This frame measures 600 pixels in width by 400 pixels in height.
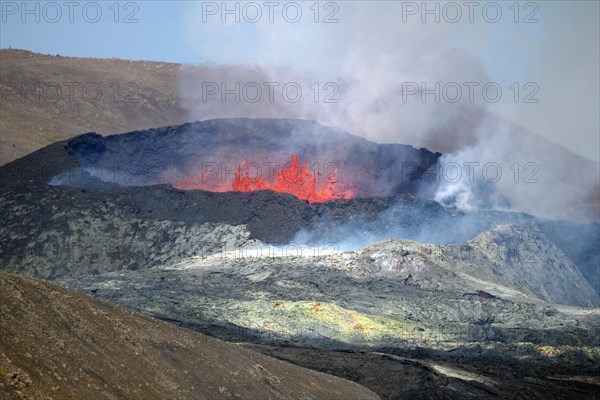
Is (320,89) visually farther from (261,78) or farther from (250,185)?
(250,185)

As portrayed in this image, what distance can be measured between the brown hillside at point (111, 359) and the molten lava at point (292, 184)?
31970 mm

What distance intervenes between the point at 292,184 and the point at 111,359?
38468mm

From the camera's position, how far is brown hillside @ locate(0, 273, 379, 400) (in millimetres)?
15403

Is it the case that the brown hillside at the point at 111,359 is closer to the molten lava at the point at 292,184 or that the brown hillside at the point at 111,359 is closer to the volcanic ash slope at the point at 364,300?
the volcanic ash slope at the point at 364,300

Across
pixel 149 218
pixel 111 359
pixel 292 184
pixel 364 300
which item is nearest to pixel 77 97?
pixel 292 184

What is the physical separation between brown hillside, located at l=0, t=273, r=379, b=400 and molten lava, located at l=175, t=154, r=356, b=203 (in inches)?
1259

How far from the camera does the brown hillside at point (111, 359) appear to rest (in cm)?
1540

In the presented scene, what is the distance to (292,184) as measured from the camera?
55594 millimetres

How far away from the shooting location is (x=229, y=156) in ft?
196

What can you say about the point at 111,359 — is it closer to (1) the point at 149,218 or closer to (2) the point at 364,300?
(2) the point at 364,300

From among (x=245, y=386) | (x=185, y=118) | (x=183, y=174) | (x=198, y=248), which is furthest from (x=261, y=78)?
(x=245, y=386)

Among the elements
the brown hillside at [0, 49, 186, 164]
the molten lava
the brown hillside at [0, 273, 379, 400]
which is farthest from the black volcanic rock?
the brown hillside at [0, 273, 379, 400]

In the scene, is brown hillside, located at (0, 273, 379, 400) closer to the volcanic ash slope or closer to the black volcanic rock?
the volcanic ash slope

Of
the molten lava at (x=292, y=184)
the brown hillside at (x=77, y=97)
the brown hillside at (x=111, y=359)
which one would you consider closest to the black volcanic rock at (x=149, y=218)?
the molten lava at (x=292, y=184)
